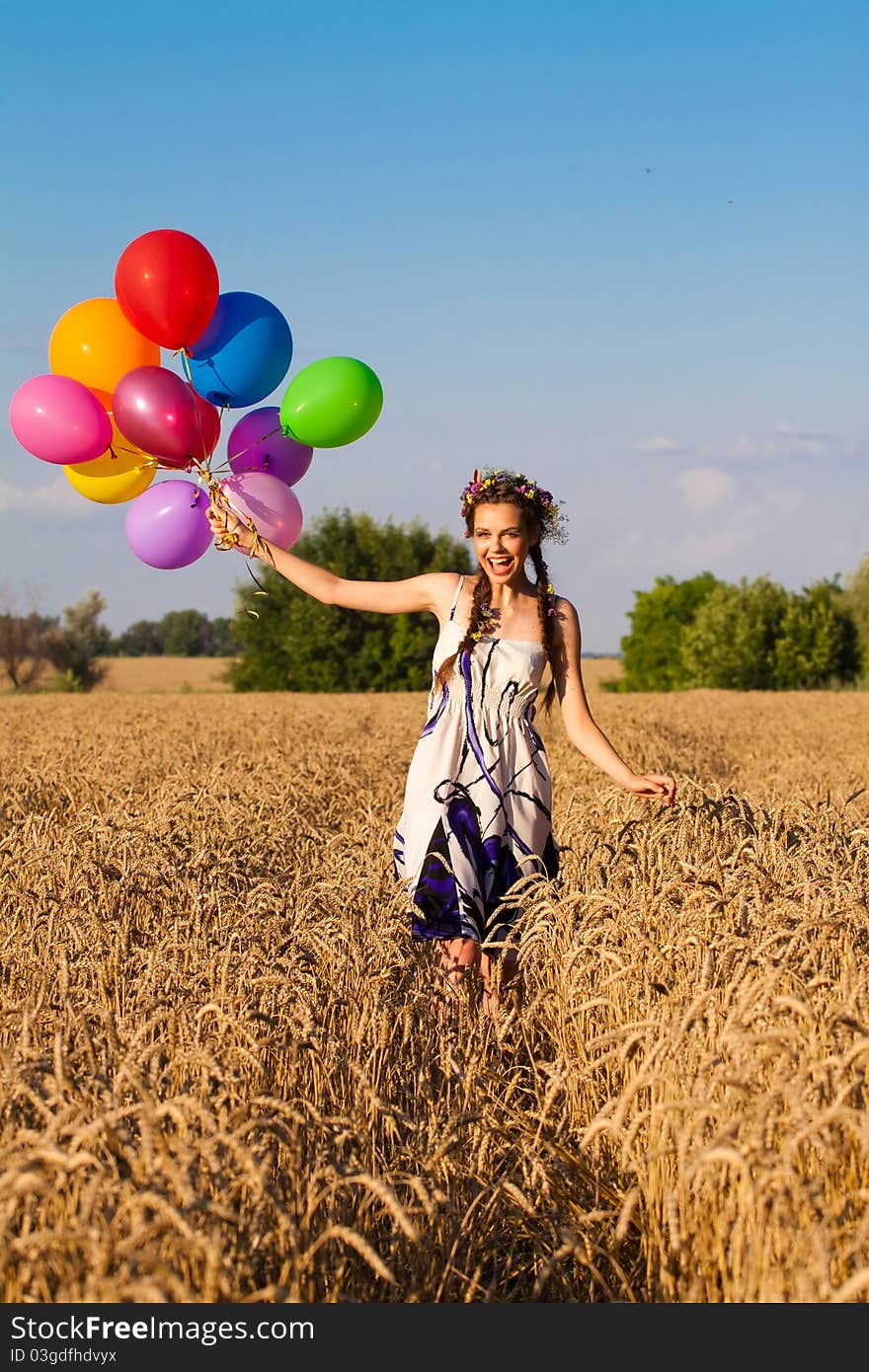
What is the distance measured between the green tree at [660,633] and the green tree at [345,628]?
1221 cm

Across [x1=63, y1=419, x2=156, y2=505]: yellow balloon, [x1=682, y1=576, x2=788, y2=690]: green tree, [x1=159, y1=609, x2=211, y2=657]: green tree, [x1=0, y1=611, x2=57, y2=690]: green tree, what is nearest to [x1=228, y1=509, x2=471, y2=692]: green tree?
[x1=0, y1=611, x2=57, y2=690]: green tree

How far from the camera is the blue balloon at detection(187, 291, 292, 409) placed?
16.5ft

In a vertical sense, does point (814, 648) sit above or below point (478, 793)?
above

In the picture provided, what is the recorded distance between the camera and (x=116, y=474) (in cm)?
511

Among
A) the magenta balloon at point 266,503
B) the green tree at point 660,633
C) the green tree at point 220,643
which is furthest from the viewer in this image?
the green tree at point 220,643

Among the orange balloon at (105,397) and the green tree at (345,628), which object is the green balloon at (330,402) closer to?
the orange balloon at (105,397)

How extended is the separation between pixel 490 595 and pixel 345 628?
38.4 meters

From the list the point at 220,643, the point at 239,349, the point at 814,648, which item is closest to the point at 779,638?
the point at 814,648

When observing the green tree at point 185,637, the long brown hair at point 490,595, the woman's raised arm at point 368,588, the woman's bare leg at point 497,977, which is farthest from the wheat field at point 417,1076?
the green tree at point 185,637

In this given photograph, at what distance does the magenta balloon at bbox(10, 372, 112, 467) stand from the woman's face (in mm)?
1747

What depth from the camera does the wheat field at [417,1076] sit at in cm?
184

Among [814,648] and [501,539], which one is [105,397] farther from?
[814,648]

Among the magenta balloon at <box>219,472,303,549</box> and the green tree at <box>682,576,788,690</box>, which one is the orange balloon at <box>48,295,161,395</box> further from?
the green tree at <box>682,576,788,690</box>

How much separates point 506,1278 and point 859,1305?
33.4 inches
